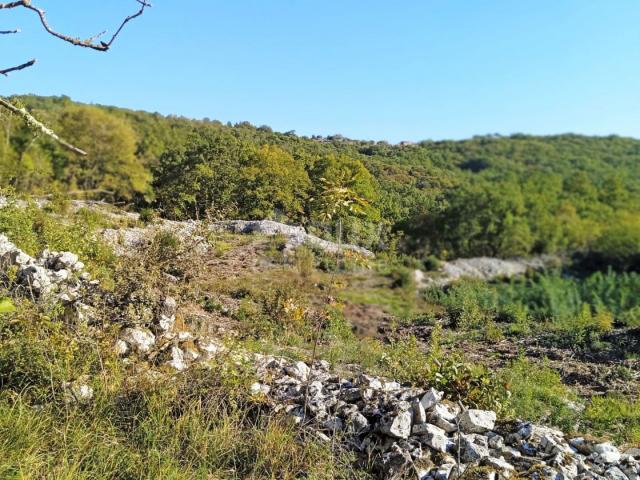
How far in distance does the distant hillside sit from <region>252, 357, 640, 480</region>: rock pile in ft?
4.35

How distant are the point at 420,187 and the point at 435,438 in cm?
342

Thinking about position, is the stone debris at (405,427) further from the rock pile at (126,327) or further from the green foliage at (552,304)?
the green foliage at (552,304)

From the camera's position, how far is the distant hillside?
5.59m

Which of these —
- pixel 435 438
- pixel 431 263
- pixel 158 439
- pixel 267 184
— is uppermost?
pixel 267 184

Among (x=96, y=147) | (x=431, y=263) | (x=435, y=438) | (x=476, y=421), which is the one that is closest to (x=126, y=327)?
(x=435, y=438)

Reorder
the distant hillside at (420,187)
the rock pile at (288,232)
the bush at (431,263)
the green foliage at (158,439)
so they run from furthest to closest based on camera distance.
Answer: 1. the bush at (431,263)
2. the rock pile at (288,232)
3. the distant hillside at (420,187)
4. the green foliage at (158,439)

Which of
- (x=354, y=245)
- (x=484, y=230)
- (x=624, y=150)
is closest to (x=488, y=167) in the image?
(x=484, y=230)

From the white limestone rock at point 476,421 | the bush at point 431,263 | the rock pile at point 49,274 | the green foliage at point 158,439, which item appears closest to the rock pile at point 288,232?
the bush at point 431,263

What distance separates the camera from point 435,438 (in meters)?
3.18

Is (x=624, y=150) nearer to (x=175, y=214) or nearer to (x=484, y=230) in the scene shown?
(x=484, y=230)

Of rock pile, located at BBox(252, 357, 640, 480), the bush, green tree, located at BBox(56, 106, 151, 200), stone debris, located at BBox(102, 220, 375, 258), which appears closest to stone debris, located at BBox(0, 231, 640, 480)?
rock pile, located at BBox(252, 357, 640, 480)

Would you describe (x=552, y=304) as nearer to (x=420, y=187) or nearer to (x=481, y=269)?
(x=481, y=269)

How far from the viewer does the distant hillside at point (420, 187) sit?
5590mm

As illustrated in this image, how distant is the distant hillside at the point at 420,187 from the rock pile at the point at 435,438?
1326 mm
